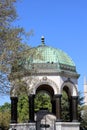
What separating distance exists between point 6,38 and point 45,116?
8071 millimetres

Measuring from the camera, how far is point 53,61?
2845cm

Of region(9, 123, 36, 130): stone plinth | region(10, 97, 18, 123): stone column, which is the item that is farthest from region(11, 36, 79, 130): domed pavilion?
region(9, 123, 36, 130): stone plinth

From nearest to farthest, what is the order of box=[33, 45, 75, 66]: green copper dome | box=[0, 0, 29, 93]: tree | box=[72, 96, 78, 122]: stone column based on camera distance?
box=[0, 0, 29, 93]: tree
box=[33, 45, 75, 66]: green copper dome
box=[72, 96, 78, 122]: stone column

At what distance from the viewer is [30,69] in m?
24.1

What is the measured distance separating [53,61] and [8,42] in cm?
795

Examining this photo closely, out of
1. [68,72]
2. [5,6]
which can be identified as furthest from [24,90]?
[68,72]

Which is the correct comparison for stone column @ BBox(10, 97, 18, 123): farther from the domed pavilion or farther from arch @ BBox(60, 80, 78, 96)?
arch @ BBox(60, 80, 78, 96)

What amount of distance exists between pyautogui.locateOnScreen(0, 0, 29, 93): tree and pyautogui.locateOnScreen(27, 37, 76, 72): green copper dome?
5.64 meters

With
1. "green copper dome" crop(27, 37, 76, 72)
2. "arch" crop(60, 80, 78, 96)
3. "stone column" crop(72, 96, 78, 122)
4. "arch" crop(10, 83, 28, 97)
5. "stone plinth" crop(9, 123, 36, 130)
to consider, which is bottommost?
"stone plinth" crop(9, 123, 36, 130)

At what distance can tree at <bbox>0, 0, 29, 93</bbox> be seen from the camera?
20641 millimetres

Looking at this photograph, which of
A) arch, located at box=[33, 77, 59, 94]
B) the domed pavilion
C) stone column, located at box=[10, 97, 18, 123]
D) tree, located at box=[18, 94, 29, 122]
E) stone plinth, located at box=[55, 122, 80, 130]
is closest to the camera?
stone plinth, located at box=[55, 122, 80, 130]

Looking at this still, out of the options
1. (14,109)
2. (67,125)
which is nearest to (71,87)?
(67,125)

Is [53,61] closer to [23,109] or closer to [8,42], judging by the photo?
[8,42]

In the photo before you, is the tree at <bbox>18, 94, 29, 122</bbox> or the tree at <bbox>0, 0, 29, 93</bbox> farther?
the tree at <bbox>18, 94, 29, 122</bbox>
